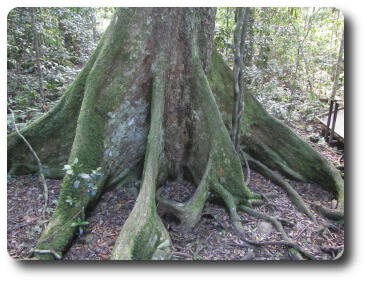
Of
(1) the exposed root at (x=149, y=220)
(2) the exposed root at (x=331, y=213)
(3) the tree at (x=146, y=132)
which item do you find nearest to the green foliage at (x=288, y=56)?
(2) the exposed root at (x=331, y=213)

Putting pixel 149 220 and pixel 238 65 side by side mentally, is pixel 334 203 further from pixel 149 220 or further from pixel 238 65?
pixel 149 220

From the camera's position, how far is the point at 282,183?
3.96 m

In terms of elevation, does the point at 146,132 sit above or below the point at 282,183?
above

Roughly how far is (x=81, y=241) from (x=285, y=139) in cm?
310

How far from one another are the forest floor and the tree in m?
0.14

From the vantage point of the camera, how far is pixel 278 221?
3.28 metres

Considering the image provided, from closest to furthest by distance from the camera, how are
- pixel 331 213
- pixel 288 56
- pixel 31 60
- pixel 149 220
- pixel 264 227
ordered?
pixel 149 220 → pixel 264 227 → pixel 331 213 → pixel 31 60 → pixel 288 56

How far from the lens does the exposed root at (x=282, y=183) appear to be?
358 centimetres

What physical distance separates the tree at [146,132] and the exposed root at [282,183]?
1.3 inches

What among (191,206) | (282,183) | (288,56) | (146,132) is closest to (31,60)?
(146,132)

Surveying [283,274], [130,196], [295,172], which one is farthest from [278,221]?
[130,196]

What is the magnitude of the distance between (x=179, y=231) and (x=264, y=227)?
0.96 metres

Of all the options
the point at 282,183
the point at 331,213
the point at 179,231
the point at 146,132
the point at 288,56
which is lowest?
the point at 179,231
